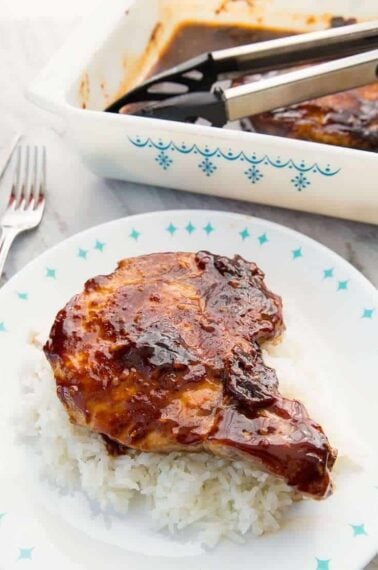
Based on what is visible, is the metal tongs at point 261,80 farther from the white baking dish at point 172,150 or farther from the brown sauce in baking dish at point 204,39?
the brown sauce in baking dish at point 204,39

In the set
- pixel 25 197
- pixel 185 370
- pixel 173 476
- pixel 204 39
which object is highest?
pixel 204 39

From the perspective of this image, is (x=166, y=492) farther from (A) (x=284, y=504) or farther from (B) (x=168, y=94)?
(B) (x=168, y=94)

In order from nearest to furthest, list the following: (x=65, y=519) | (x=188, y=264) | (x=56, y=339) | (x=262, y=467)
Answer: (x=262, y=467) → (x=65, y=519) → (x=56, y=339) → (x=188, y=264)

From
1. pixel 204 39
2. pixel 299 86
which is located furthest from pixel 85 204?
pixel 204 39

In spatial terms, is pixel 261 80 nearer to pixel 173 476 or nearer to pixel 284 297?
pixel 284 297

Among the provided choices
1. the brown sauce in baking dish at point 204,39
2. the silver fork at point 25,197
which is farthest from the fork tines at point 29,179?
the brown sauce in baking dish at point 204,39

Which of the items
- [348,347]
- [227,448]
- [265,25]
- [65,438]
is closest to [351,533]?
[227,448]
